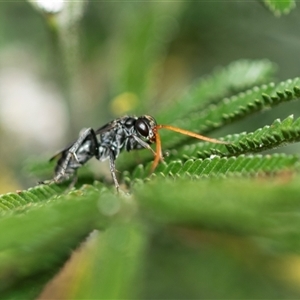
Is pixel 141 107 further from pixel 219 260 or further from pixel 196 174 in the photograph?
pixel 196 174

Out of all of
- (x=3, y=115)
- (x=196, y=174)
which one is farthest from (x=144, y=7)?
(x=196, y=174)

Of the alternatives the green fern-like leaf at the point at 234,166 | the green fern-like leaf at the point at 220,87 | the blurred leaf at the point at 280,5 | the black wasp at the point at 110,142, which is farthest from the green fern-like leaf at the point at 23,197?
the blurred leaf at the point at 280,5

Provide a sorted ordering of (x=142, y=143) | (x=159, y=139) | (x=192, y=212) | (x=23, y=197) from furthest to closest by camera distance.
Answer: (x=142, y=143)
(x=159, y=139)
(x=23, y=197)
(x=192, y=212)

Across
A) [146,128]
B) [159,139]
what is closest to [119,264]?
[159,139]

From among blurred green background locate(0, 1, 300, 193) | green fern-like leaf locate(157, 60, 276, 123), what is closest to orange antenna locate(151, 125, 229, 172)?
green fern-like leaf locate(157, 60, 276, 123)

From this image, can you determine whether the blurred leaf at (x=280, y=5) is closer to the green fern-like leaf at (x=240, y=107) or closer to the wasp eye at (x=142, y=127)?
the green fern-like leaf at (x=240, y=107)

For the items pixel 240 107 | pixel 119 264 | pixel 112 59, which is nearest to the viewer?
pixel 119 264

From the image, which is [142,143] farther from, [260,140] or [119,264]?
[119,264]
